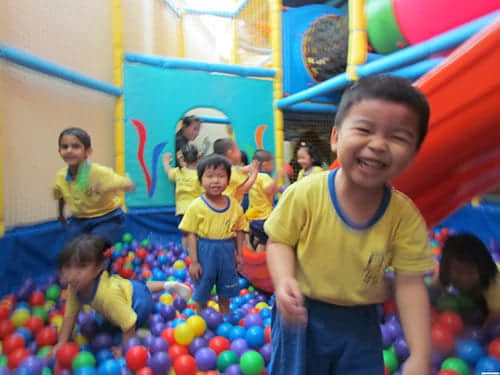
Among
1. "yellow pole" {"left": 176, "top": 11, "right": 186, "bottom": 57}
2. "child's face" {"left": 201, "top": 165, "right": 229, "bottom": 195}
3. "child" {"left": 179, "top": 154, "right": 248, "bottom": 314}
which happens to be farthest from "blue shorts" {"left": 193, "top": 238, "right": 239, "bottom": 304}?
"yellow pole" {"left": 176, "top": 11, "right": 186, "bottom": 57}

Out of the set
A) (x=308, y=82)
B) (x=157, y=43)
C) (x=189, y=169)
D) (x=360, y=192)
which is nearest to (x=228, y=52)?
(x=157, y=43)

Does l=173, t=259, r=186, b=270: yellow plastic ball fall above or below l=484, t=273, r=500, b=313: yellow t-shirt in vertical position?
below

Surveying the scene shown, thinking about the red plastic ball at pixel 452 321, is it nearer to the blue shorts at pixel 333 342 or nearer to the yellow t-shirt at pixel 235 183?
the blue shorts at pixel 333 342

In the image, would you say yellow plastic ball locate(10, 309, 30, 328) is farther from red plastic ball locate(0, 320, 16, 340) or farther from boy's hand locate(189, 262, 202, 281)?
boy's hand locate(189, 262, 202, 281)

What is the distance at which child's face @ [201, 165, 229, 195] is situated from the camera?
86.7 inches

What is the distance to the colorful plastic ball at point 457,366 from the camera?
1570mm

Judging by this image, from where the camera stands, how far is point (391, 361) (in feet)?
5.52

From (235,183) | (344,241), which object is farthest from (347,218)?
(235,183)

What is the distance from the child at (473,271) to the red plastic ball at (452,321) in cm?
12

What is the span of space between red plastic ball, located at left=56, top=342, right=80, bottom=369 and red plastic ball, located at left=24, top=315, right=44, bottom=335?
0.46m

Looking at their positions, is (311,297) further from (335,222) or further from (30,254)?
(30,254)

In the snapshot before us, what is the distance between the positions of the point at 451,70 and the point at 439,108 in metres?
0.12

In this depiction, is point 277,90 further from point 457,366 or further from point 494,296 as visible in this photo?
point 457,366

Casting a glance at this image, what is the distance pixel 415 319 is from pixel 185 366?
1016 mm
